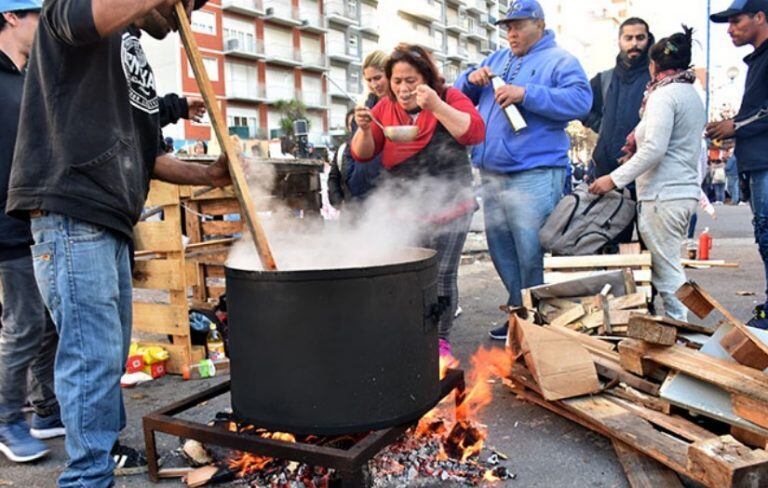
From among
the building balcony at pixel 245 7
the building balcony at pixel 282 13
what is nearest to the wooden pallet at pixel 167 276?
the building balcony at pixel 245 7

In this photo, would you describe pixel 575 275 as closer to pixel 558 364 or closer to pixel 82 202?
pixel 558 364

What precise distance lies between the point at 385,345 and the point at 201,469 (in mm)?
1032

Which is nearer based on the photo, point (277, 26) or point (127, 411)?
point (127, 411)

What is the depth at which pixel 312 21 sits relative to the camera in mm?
48188

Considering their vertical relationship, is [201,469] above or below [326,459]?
below

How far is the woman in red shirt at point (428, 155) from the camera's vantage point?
132 inches

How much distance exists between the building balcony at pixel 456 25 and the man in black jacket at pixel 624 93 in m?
61.9

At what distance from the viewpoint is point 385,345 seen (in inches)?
82.2

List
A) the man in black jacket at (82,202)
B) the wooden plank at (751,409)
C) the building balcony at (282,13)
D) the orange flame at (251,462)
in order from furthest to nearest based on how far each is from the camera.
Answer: the building balcony at (282,13)
the orange flame at (251,462)
the wooden plank at (751,409)
the man in black jacket at (82,202)

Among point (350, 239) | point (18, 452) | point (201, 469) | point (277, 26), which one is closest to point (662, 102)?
point (350, 239)

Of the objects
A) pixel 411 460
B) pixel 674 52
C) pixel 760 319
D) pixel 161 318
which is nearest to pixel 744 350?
pixel 411 460

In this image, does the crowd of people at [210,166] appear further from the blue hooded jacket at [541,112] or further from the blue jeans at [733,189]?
the blue jeans at [733,189]

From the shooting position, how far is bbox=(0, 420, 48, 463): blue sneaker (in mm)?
2668

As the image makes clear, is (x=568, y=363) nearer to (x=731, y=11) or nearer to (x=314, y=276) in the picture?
(x=314, y=276)
